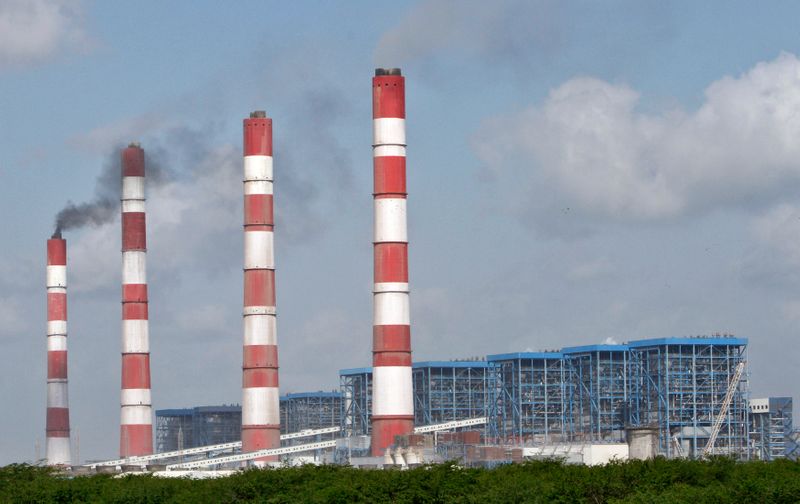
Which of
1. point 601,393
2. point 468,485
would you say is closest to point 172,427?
point 601,393

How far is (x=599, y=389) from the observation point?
Result: 8431 centimetres

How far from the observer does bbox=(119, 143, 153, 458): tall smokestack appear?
71812 mm

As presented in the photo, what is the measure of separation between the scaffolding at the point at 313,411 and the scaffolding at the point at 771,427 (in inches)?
1697

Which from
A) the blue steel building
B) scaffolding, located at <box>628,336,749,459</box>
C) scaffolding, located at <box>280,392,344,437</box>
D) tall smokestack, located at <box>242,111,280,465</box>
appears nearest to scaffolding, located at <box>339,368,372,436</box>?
the blue steel building

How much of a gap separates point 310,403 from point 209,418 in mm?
8393

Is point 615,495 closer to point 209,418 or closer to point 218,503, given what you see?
point 218,503

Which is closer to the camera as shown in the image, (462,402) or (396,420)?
(396,420)

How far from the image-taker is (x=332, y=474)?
33031 mm

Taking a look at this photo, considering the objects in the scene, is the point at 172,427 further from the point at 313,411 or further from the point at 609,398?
the point at 609,398

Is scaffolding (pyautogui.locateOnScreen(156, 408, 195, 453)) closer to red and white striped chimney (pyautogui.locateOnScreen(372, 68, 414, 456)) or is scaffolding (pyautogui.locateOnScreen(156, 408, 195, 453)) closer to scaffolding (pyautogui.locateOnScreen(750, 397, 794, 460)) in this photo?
scaffolding (pyautogui.locateOnScreen(750, 397, 794, 460))

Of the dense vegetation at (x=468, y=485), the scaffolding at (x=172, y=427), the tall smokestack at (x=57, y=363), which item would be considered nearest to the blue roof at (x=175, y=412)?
the scaffolding at (x=172, y=427)

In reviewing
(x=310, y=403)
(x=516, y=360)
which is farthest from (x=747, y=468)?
(x=310, y=403)

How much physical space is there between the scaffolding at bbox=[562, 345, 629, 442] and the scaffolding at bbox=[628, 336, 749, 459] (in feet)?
9.68

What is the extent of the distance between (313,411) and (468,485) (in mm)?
90702
